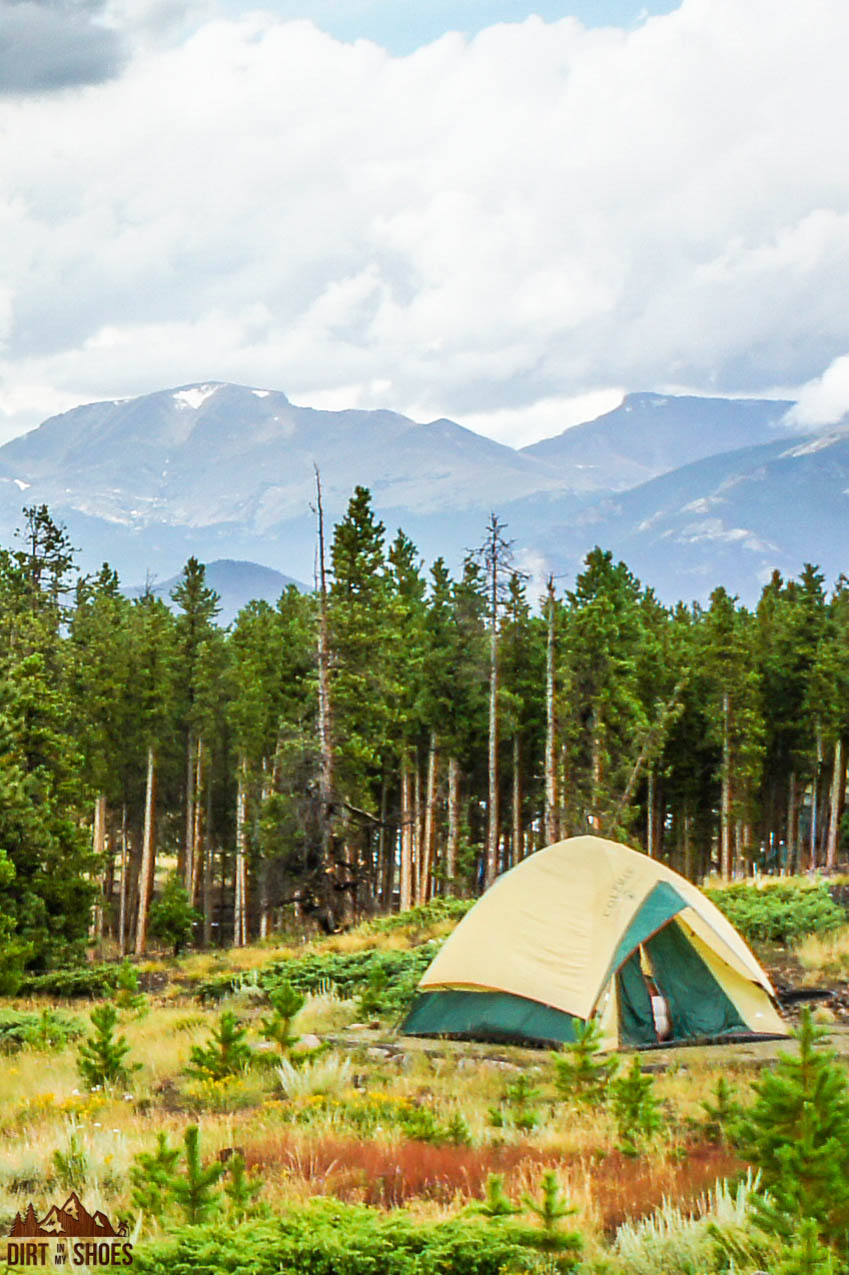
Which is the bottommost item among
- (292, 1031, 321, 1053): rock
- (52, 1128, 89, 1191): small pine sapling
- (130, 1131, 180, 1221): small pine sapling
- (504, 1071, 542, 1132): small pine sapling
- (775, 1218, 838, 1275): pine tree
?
(292, 1031, 321, 1053): rock

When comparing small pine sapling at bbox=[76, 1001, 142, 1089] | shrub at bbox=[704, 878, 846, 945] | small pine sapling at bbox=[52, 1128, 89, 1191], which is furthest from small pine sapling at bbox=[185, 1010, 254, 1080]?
shrub at bbox=[704, 878, 846, 945]

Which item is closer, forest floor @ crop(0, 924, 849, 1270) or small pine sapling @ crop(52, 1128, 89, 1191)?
forest floor @ crop(0, 924, 849, 1270)

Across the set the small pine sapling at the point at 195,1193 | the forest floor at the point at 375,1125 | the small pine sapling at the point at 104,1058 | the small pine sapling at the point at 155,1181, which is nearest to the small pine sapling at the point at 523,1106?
the forest floor at the point at 375,1125

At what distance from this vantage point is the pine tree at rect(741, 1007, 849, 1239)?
5.52 m

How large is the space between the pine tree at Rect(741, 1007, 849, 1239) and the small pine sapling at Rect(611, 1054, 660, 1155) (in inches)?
93.8

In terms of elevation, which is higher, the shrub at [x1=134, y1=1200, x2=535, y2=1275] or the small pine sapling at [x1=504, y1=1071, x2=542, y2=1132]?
the shrub at [x1=134, y1=1200, x2=535, y2=1275]

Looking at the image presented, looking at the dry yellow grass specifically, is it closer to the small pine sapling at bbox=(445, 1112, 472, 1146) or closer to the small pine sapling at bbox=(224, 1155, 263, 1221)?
the small pine sapling at bbox=(445, 1112, 472, 1146)

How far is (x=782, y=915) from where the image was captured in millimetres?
21938

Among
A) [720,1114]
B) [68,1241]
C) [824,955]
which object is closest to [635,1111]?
[720,1114]

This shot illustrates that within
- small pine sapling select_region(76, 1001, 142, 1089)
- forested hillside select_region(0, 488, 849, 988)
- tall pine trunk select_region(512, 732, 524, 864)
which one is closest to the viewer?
small pine sapling select_region(76, 1001, 142, 1089)

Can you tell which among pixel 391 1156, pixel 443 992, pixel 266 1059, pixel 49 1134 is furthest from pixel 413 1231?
pixel 443 992

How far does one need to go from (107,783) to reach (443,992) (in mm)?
32444

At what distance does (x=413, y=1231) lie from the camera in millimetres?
5145

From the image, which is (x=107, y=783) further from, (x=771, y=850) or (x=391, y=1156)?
(x=391, y=1156)
